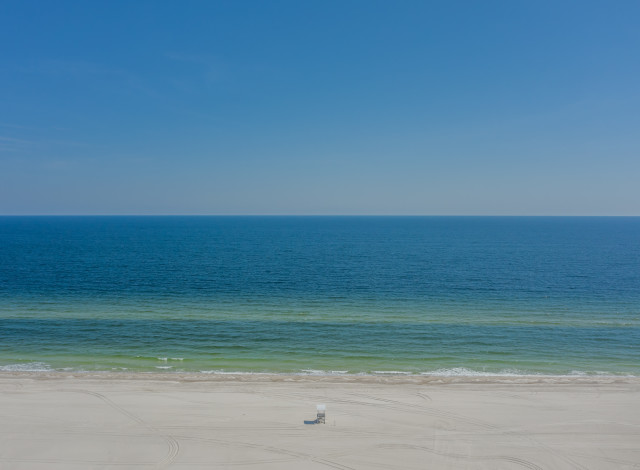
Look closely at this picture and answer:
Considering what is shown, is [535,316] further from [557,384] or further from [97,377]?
[97,377]

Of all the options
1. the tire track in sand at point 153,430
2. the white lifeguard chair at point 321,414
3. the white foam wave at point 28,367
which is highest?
the white lifeguard chair at point 321,414

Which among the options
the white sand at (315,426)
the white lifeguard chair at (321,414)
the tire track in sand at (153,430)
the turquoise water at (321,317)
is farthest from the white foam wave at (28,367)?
the white lifeguard chair at (321,414)

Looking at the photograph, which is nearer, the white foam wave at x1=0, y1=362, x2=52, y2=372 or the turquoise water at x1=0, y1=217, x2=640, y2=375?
the white foam wave at x1=0, y1=362, x2=52, y2=372

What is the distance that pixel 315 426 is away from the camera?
47.5 ft

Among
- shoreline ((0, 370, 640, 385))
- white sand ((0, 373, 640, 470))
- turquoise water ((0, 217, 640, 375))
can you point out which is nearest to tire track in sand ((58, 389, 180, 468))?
white sand ((0, 373, 640, 470))

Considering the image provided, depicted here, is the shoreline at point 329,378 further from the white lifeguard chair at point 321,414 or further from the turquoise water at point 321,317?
the white lifeguard chair at point 321,414

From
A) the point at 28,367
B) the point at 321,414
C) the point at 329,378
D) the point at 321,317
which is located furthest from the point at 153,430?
the point at 321,317

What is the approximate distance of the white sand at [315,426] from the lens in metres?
12.7

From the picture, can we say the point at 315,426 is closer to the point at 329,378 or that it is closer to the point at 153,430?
the point at 329,378

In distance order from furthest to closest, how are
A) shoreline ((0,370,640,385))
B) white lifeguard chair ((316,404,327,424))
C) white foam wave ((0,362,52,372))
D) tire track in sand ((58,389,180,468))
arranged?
white foam wave ((0,362,52,372)), shoreline ((0,370,640,385)), white lifeguard chair ((316,404,327,424)), tire track in sand ((58,389,180,468))

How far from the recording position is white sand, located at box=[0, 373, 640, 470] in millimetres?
12664

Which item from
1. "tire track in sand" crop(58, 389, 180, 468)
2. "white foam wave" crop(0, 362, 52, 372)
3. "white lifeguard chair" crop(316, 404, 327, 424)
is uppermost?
"white lifeguard chair" crop(316, 404, 327, 424)

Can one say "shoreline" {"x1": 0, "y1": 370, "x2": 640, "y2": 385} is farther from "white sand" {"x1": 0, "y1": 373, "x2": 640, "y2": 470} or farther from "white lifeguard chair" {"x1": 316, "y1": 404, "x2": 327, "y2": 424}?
"white lifeguard chair" {"x1": 316, "y1": 404, "x2": 327, "y2": 424}

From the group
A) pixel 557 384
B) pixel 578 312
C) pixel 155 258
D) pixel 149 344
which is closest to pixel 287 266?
pixel 155 258
